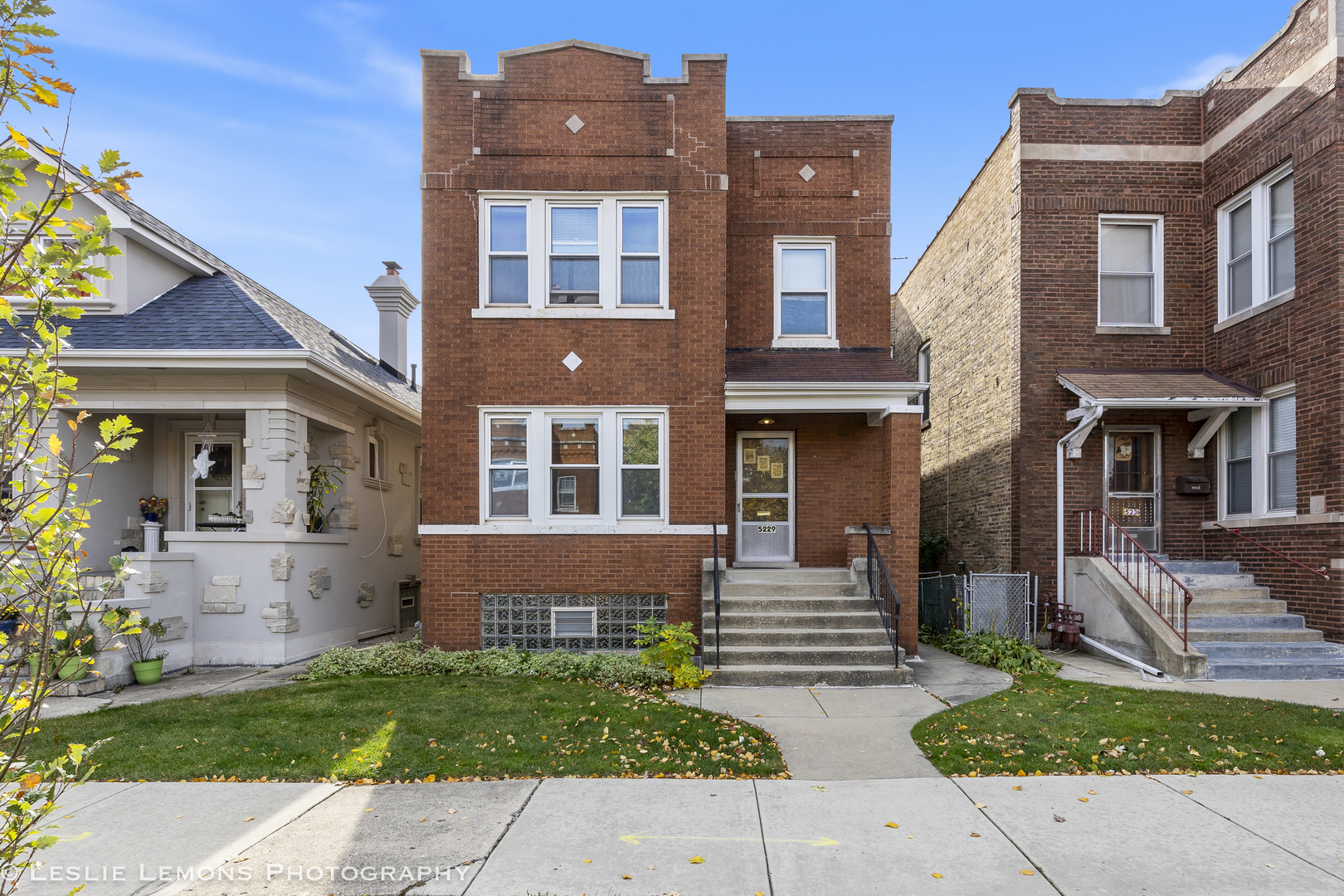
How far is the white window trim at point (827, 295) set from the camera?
1229 cm

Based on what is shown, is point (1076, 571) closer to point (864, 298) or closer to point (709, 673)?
point (864, 298)

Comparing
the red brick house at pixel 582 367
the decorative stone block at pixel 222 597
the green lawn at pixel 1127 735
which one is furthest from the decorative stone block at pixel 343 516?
the green lawn at pixel 1127 735

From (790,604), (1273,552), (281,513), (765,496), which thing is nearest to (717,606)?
(790,604)

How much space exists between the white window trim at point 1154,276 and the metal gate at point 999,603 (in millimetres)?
4140

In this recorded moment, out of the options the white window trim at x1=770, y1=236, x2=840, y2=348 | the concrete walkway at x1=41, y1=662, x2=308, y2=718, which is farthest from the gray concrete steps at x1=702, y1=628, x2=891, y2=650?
the concrete walkway at x1=41, y1=662, x2=308, y2=718

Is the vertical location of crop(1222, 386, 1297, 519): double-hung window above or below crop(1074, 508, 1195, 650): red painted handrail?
above

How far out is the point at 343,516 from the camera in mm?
12852

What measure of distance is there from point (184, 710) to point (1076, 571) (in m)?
11.4

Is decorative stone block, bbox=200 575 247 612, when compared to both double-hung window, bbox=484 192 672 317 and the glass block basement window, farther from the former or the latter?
double-hung window, bbox=484 192 672 317

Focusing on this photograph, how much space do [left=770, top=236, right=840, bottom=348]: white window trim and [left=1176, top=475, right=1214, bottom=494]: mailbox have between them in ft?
18.2

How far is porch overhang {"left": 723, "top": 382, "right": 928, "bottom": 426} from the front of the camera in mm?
10914

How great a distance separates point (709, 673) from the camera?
360 inches

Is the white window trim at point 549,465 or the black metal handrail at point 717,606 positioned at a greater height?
the white window trim at point 549,465

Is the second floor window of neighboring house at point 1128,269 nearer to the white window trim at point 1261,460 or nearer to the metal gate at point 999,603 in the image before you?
the white window trim at point 1261,460
